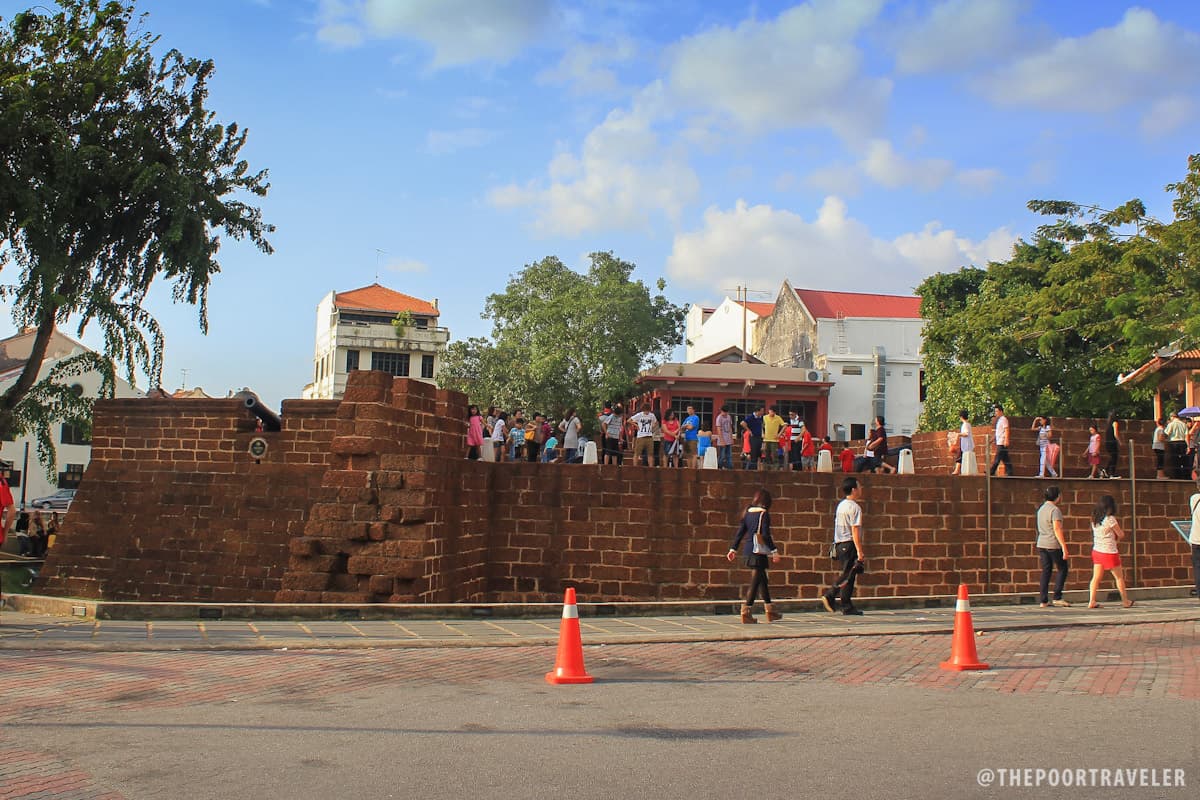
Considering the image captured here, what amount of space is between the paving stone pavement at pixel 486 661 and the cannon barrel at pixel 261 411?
17.4 ft

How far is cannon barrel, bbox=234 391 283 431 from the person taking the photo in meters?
17.5

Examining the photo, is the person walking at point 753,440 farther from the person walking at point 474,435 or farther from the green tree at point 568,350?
the green tree at point 568,350

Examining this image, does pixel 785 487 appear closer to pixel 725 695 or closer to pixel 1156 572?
pixel 1156 572

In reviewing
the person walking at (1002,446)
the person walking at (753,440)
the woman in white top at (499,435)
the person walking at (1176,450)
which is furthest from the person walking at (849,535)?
the person walking at (1176,450)

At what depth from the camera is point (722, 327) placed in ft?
200

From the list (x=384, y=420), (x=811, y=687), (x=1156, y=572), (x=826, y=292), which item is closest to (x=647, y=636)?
(x=811, y=687)

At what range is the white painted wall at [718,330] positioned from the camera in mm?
57062

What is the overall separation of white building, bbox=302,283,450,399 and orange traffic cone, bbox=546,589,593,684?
4754cm

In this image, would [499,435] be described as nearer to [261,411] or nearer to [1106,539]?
[261,411]

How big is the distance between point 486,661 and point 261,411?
29.3 feet

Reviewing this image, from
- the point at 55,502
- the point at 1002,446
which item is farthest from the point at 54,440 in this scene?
the point at 1002,446

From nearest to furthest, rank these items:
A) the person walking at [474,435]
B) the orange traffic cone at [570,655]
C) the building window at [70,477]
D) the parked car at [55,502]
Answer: the orange traffic cone at [570,655], the person walking at [474,435], the parked car at [55,502], the building window at [70,477]

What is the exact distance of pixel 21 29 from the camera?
65.7ft

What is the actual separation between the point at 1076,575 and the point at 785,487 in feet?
18.4
